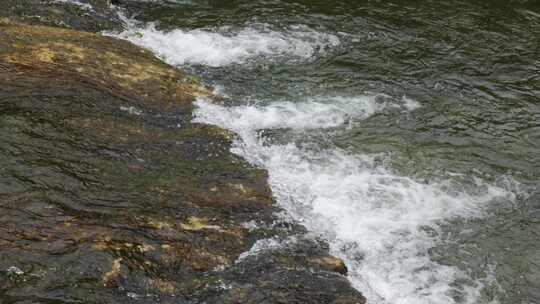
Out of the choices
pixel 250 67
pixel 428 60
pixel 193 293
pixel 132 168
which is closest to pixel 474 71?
pixel 428 60

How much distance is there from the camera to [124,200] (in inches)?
233

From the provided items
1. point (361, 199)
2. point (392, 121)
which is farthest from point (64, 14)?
point (361, 199)

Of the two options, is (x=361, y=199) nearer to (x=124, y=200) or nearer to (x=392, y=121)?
(x=392, y=121)

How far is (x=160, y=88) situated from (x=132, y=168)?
2228 mm

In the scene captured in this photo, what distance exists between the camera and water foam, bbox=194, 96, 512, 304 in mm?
6082

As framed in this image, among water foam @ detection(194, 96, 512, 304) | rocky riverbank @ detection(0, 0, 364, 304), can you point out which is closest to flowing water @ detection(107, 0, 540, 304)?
water foam @ detection(194, 96, 512, 304)

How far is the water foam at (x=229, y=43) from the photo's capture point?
10.4 m

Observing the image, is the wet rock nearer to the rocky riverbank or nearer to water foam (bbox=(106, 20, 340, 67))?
water foam (bbox=(106, 20, 340, 67))

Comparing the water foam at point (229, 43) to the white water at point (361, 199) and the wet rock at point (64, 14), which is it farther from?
the wet rock at point (64, 14)

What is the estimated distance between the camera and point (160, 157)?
6926 mm

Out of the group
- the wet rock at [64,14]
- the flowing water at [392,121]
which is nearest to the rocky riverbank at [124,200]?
the flowing water at [392,121]

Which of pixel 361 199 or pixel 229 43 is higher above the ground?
pixel 229 43

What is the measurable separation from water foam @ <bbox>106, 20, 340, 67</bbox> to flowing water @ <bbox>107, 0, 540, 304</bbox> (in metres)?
0.04

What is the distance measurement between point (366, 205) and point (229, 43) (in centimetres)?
512
